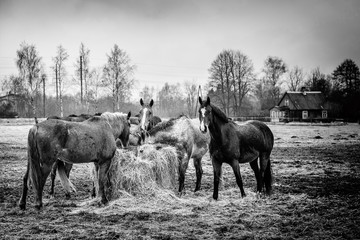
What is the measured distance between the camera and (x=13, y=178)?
31.5ft

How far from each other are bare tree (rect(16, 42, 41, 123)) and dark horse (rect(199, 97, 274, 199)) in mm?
38019

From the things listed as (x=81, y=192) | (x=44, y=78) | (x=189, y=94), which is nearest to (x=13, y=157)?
(x=81, y=192)

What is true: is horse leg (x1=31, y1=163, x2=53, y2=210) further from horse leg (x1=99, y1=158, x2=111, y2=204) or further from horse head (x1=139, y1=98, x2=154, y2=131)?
horse head (x1=139, y1=98, x2=154, y2=131)

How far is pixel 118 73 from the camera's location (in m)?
36.4

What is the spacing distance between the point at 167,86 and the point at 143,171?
91.4m

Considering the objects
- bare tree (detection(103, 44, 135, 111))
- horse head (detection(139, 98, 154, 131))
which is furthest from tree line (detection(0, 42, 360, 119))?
horse head (detection(139, 98, 154, 131))

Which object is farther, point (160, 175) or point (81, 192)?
point (81, 192)

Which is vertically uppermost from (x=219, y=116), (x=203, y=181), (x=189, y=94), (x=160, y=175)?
(x=189, y=94)

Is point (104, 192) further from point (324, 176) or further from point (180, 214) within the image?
point (324, 176)

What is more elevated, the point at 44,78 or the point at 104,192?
the point at 44,78

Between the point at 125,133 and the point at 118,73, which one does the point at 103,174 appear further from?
the point at 118,73

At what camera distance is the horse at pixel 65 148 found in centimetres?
616

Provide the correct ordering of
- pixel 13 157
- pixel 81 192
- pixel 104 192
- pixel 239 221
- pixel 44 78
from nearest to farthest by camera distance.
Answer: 1. pixel 239 221
2. pixel 104 192
3. pixel 81 192
4. pixel 13 157
5. pixel 44 78

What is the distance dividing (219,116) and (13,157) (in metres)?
11.2
